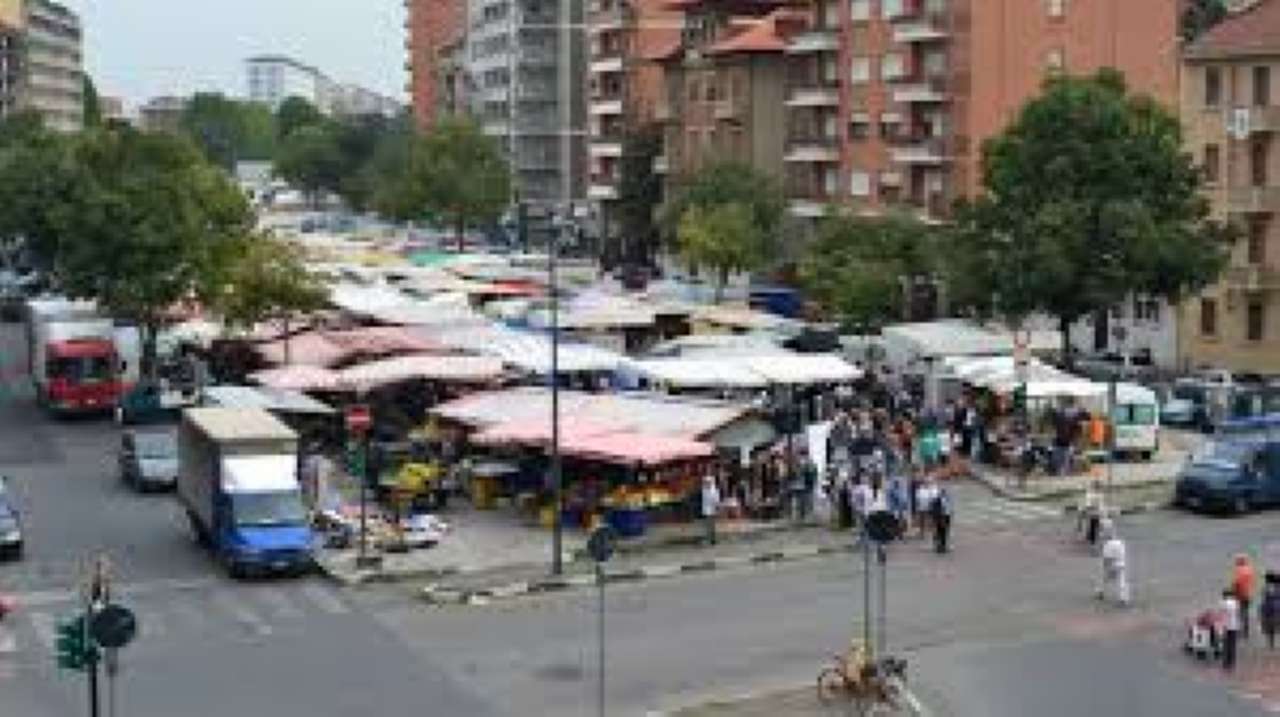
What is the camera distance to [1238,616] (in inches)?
1286

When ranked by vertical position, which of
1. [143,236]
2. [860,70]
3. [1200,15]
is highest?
[1200,15]

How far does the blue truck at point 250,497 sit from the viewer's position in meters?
39.9

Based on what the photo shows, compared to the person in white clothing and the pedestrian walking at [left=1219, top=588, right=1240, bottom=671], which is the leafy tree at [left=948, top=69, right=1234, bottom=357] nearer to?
the person in white clothing

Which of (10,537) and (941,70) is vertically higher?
(941,70)

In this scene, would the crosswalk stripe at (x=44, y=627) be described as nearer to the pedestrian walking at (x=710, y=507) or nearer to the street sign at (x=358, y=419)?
the pedestrian walking at (x=710, y=507)

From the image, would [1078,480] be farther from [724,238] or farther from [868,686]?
[724,238]

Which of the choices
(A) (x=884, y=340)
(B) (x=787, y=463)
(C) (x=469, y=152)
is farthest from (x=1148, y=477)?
(C) (x=469, y=152)

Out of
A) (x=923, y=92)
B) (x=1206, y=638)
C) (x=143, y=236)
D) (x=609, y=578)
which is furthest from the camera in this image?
(x=923, y=92)

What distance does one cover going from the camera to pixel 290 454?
137 ft

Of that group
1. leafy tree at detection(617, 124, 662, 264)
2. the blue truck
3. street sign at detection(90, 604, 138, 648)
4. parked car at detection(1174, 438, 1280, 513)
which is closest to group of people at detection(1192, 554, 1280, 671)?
parked car at detection(1174, 438, 1280, 513)

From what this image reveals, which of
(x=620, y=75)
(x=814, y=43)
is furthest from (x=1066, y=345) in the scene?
(x=620, y=75)

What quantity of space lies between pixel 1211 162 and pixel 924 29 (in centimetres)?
1540

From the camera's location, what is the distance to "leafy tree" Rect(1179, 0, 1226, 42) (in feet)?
377

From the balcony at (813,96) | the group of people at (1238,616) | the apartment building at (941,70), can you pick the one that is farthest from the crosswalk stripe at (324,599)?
the balcony at (813,96)
